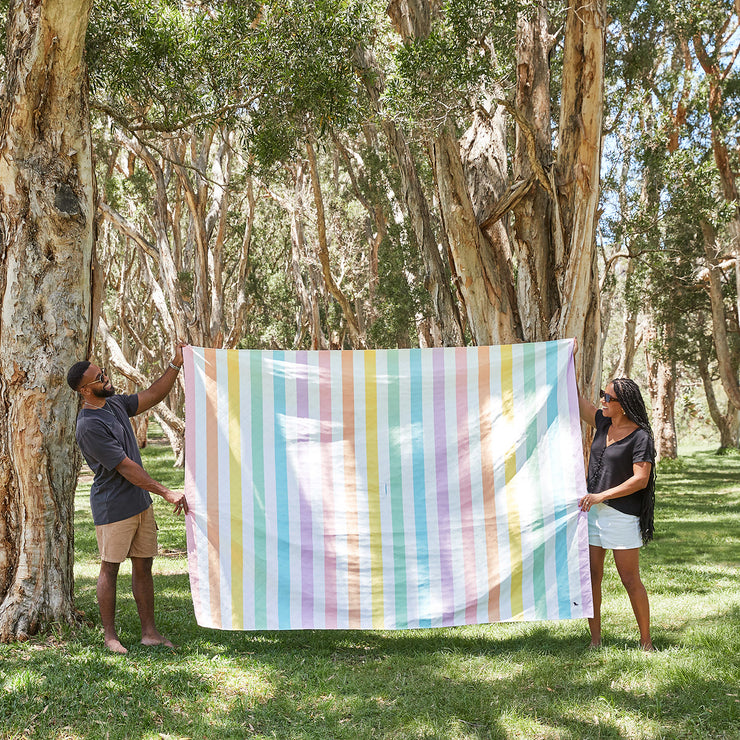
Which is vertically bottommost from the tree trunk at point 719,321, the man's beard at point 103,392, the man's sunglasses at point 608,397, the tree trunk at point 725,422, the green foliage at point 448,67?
the tree trunk at point 725,422

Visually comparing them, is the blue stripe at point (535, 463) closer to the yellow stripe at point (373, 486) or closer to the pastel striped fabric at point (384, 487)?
the pastel striped fabric at point (384, 487)

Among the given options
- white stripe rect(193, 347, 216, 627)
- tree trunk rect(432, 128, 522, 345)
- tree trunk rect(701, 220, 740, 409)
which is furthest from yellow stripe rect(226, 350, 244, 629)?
tree trunk rect(701, 220, 740, 409)

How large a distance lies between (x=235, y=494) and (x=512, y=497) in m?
1.77

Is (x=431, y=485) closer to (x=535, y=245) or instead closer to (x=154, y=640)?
(x=154, y=640)

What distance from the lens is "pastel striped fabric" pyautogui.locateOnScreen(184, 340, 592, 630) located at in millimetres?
4906

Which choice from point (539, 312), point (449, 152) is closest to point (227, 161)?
point (449, 152)

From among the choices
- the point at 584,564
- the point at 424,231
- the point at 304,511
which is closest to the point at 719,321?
the point at 424,231

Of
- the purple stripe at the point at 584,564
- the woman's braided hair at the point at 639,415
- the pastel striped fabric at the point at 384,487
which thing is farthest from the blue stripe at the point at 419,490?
the woman's braided hair at the point at 639,415

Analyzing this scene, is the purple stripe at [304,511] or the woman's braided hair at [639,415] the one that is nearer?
the woman's braided hair at [639,415]

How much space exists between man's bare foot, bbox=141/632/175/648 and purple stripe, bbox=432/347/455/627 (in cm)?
180

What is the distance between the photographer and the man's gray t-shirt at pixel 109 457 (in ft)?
15.5

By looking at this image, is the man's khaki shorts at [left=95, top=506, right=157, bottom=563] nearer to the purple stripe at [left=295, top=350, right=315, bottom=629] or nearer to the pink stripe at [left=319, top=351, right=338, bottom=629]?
the purple stripe at [left=295, top=350, right=315, bottom=629]

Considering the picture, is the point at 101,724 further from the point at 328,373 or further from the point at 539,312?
the point at 539,312

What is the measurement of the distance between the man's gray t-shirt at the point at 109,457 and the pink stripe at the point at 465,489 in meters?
2.00
